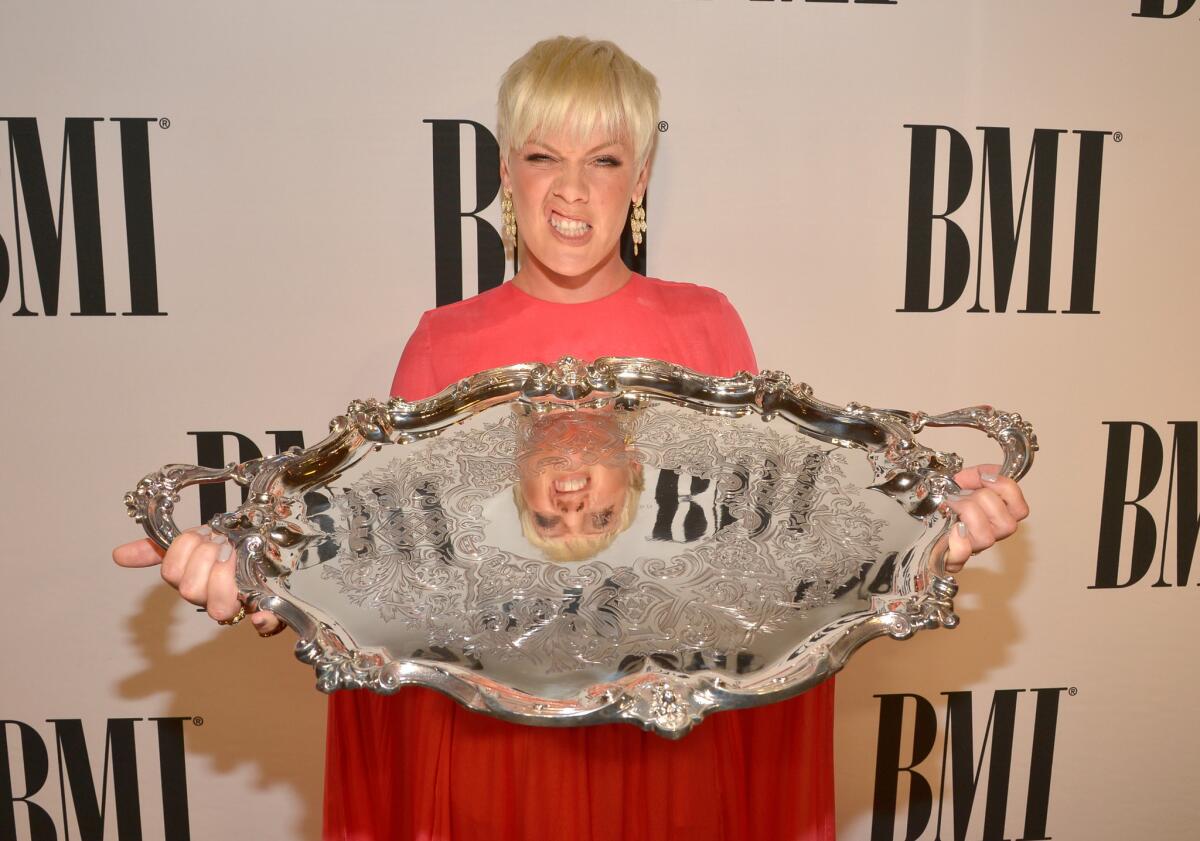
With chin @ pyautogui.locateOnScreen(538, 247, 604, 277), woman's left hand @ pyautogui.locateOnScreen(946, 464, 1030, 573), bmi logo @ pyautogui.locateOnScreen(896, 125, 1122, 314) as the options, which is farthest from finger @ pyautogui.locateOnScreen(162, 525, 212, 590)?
bmi logo @ pyautogui.locateOnScreen(896, 125, 1122, 314)

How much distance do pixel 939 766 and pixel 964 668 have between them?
0.64ft

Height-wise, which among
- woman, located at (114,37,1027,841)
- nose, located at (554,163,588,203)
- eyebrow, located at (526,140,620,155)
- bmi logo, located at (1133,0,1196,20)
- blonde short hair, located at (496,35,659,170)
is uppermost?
bmi logo, located at (1133,0,1196,20)

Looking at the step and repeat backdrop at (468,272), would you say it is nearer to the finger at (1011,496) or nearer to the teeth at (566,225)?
the teeth at (566,225)

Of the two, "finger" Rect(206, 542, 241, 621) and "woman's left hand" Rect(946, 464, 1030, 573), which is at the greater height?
"woman's left hand" Rect(946, 464, 1030, 573)

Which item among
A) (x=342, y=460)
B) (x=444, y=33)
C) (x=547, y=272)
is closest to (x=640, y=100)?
(x=547, y=272)

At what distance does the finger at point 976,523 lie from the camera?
2.91 ft

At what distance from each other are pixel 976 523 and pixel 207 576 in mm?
704

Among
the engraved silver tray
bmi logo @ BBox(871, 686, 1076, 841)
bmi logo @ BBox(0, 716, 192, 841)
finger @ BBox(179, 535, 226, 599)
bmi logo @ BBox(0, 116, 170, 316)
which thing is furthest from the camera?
bmi logo @ BBox(871, 686, 1076, 841)

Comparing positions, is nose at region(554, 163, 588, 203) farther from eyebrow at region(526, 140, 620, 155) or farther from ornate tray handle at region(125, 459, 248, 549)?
ornate tray handle at region(125, 459, 248, 549)

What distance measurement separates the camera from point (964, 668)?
1.68 m

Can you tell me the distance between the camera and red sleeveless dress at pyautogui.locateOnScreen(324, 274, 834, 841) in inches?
40.0

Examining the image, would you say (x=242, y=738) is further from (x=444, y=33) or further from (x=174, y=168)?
(x=444, y=33)

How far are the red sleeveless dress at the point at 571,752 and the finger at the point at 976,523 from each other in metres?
0.31

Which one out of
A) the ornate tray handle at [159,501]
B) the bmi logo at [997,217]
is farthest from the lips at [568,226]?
the bmi logo at [997,217]
